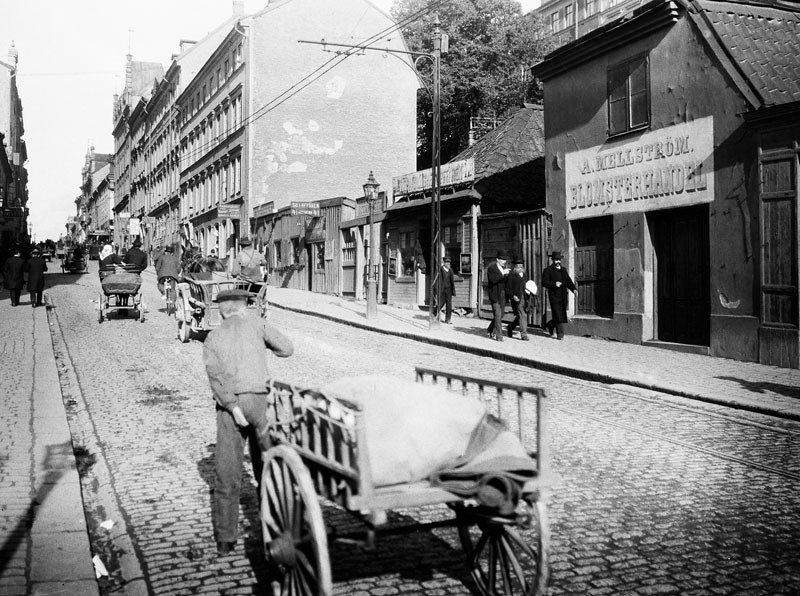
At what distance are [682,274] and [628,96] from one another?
3.91 m

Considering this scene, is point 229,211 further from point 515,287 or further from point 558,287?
point 558,287

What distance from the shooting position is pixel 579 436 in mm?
7895

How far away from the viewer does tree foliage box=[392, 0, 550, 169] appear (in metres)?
41.1

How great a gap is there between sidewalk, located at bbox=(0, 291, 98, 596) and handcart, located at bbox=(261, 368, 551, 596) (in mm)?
1168

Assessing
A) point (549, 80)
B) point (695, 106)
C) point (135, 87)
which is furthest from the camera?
point (135, 87)

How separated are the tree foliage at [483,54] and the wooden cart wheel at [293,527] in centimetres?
3826

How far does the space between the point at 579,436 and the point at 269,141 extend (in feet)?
Answer: 110

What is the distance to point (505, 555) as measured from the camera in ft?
12.9

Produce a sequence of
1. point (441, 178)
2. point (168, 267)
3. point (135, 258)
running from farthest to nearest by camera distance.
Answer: point (441, 178) < point (168, 267) < point (135, 258)

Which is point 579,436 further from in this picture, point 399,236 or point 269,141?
point 269,141

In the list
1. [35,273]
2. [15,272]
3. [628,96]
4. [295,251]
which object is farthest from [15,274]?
[628,96]

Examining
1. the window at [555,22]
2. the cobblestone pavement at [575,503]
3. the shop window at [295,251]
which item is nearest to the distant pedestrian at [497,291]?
the cobblestone pavement at [575,503]

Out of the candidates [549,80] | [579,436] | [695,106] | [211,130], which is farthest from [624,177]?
[211,130]

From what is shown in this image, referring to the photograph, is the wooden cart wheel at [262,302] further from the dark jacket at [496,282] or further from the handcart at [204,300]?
the dark jacket at [496,282]
